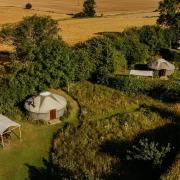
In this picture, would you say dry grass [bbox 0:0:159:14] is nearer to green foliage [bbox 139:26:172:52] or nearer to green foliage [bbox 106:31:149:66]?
green foliage [bbox 139:26:172:52]

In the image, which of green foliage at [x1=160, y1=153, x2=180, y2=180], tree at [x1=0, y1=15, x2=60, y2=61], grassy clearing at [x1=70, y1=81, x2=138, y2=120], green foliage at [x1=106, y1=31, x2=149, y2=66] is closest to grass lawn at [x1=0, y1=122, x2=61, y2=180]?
grassy clearing at [x1=70, y1=81, x2=138, y2=120]

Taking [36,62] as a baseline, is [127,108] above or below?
below

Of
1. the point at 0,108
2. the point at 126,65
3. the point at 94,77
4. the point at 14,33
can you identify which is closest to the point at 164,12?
the point at 126,65

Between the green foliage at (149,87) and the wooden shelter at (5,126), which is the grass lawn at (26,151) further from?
the green foliage at (149,87)

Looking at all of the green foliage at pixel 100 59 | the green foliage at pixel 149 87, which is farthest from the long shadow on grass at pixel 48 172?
the green foliage at pixel 100 59

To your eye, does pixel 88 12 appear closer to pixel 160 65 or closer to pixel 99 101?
pixel 160 65

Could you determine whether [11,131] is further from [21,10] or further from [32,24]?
[21,10]
